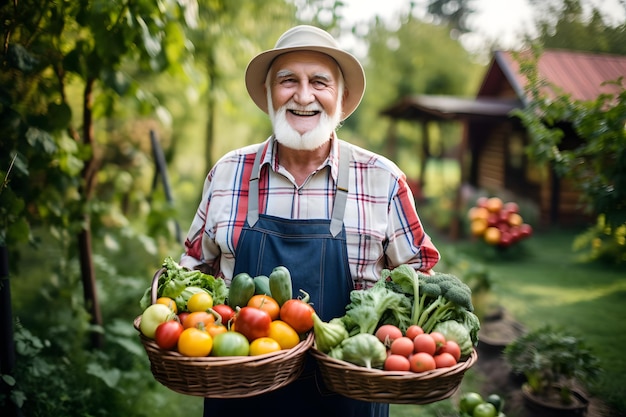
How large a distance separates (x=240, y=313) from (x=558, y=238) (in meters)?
9.78

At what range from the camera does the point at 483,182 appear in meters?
14.7

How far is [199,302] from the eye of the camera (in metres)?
1.93

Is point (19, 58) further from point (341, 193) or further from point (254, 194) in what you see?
point (341, 193)

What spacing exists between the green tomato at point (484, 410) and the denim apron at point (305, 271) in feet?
3.91

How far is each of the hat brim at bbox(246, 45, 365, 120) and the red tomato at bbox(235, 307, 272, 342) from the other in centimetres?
124

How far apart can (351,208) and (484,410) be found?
71.4 inches

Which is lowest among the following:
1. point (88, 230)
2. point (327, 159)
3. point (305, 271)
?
point (305, 271)

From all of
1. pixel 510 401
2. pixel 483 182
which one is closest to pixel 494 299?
pixel 510 401

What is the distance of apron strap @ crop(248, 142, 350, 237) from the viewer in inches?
91.4

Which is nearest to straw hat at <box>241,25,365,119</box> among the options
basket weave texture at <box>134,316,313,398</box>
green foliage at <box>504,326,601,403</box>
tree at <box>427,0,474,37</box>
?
basket weave texture at <box>134,316,313,398</box>

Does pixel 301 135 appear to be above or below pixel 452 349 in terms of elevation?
above

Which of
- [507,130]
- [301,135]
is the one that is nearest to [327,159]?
[301,135]

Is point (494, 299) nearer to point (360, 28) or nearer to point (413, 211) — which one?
point (360, 28)

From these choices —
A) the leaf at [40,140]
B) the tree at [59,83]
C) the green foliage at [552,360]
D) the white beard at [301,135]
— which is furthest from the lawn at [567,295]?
the leaf at [40,140]
